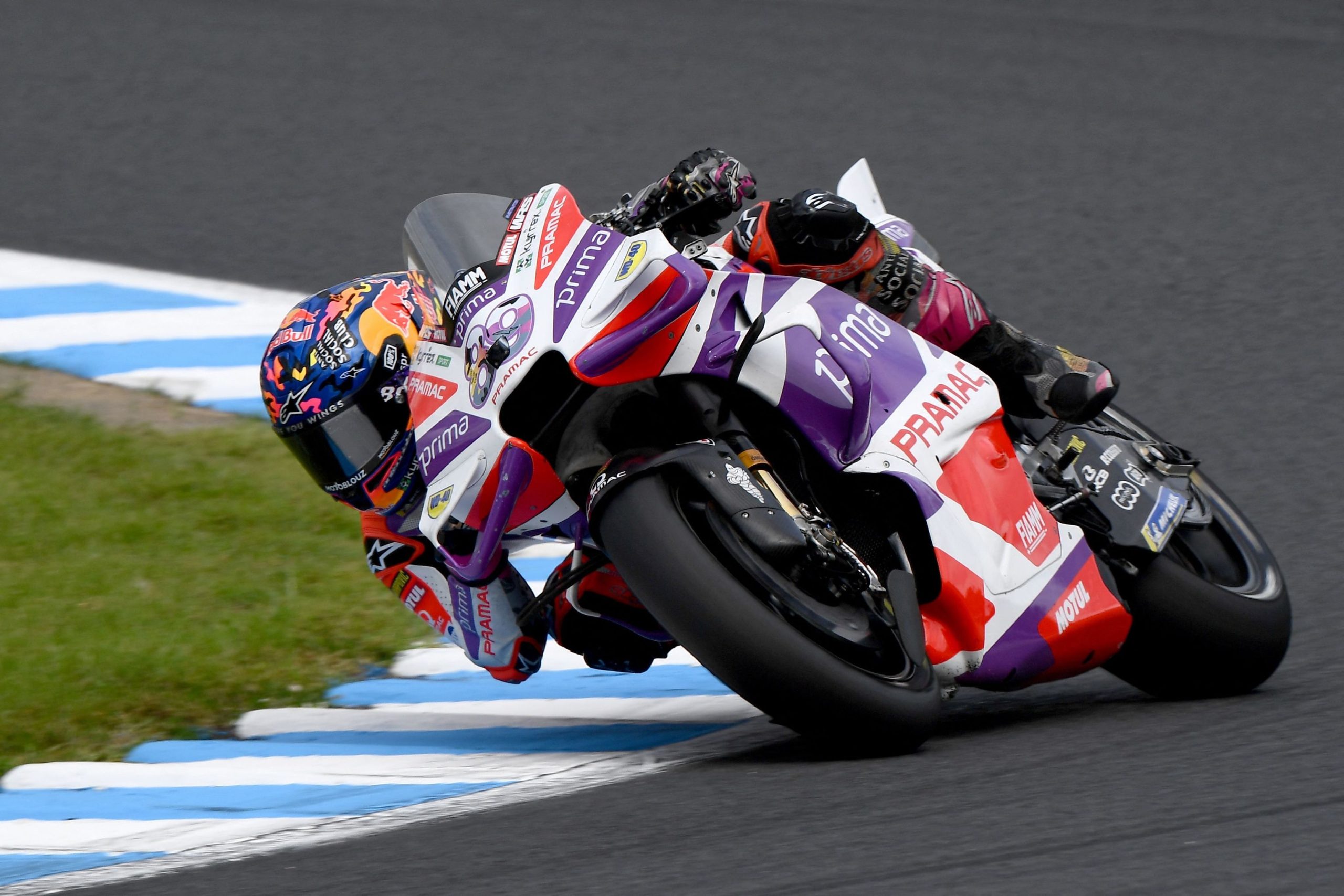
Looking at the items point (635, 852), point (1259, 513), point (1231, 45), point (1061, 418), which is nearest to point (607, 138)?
point (1231, 45)

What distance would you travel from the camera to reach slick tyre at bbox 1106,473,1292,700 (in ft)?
12.5

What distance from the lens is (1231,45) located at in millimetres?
9359

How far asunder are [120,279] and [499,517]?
480 centimetres

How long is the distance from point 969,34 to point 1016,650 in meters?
6.64

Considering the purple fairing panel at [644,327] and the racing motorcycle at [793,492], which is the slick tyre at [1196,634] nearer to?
the racing motorcycle at [793,492]

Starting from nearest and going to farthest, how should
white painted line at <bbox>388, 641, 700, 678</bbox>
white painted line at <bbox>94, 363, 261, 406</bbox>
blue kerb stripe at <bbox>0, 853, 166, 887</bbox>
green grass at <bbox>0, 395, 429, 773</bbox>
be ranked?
blue kerb stripe at <bbox>0, 853, 166, 887</bbox>
green grass at <bbox>0, 395, 429, 773</bbox>
white painted line at <bbox>388, 641, 700, 678</bbox>
white painted line at <bbox>94, 363, 261, 406</bbox>

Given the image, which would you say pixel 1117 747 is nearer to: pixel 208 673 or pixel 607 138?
pixel 208 673

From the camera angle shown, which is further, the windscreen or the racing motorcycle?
the windscreen

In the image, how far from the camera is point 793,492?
357 centimetres

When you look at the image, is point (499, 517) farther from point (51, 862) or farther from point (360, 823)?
point (51, 862)

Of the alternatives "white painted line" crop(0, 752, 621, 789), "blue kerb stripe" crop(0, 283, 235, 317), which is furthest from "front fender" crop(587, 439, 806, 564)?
"blue kerb stripe" crop(0, 283, 235, 317)

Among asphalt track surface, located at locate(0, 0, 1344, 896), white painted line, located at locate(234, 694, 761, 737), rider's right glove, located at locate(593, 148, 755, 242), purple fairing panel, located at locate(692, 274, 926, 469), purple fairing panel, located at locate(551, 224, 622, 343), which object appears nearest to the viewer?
asphalt track surface, located at locate(0, 0, 1344, 896)

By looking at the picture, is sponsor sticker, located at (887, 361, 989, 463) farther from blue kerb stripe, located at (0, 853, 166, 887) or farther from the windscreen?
blue kerb stripe, located at (0, 853, 166, 887)

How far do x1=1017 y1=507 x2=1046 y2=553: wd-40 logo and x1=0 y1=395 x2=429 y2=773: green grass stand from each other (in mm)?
2020
